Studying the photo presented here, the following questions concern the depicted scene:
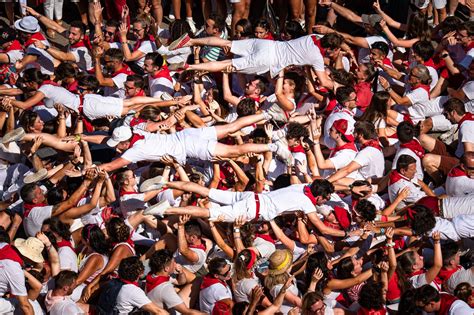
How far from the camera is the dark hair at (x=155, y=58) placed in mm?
13570

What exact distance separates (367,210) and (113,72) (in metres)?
4.14

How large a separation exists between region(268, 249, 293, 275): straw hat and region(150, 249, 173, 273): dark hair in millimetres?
904

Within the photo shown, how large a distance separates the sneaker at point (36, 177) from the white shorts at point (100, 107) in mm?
1255

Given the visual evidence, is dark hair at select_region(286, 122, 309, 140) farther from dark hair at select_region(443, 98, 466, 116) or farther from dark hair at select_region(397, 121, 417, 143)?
dark hair at select_region(443, 98, 466, 116)

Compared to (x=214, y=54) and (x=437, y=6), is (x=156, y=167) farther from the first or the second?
(x=437, y=6)

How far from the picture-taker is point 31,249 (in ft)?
A: 35.8

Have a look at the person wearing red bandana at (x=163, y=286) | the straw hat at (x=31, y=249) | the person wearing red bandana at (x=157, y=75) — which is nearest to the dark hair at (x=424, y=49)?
the person wearing red bandana at (x=157, y=75)

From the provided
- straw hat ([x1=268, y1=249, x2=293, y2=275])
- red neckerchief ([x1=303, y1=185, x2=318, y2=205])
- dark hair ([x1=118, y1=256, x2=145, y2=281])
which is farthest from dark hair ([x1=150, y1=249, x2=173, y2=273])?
red neckerchief ([x1=303, y1=185, x2=318, y2=205])

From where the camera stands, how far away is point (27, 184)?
1191 centimetres

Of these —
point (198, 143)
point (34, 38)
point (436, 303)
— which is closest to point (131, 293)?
point (198, 143)

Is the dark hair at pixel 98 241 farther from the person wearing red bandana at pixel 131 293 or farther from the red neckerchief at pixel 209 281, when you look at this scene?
the red neckerchief at pixel 209 281

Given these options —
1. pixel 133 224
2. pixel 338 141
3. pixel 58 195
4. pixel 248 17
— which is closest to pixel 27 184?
pixel 58 195

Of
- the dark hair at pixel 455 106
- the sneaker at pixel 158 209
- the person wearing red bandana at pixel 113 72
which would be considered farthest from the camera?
the person wearing red bandana at pixel 113 72

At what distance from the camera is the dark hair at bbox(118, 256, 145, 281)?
10570 mm
